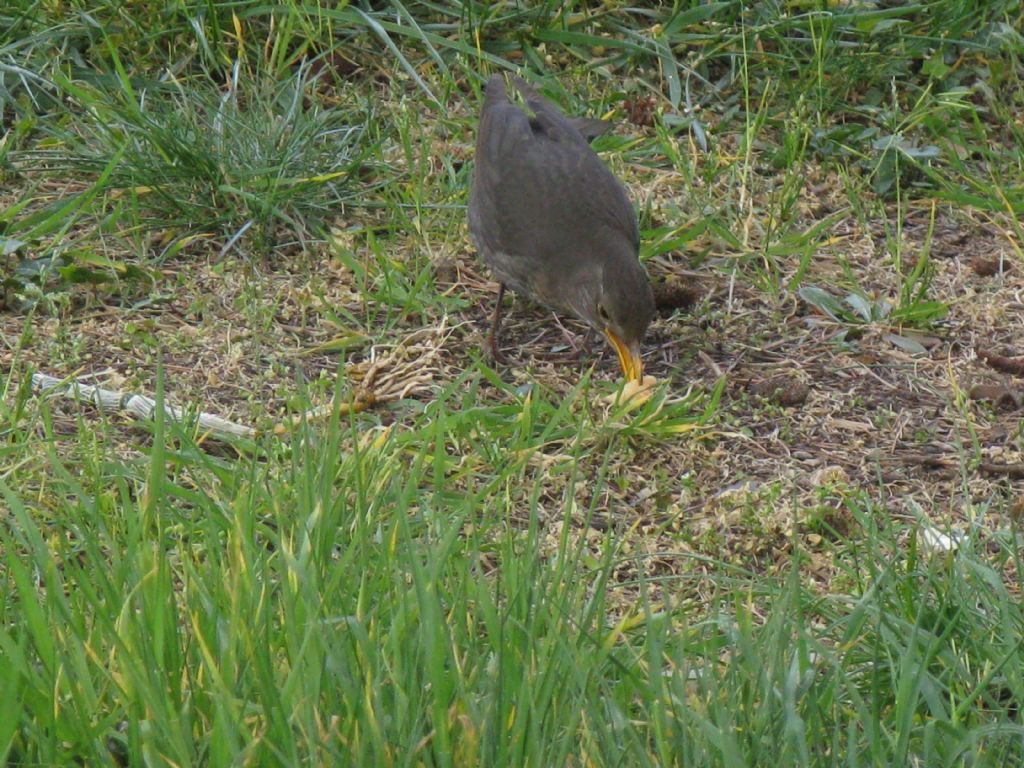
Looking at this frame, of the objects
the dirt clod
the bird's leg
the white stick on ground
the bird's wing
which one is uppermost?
the bird's wing

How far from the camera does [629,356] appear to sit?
15.3ft

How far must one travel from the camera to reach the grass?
243cm

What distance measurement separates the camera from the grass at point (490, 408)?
7.96ft

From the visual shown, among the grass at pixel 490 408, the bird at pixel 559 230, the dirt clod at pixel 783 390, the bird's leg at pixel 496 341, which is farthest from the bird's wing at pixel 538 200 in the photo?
the dirt clod at pixel 783 390

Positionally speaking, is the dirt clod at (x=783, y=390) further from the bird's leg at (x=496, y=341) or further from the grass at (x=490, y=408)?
the bird's leg at (x=496, y=341)

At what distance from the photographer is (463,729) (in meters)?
2.36

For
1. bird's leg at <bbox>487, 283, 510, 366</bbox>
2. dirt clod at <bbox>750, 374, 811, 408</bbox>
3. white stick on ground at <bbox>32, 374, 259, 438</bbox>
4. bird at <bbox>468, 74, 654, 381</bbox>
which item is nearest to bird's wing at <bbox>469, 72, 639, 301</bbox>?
bird at <bbox>468, 74, 654, 381</bbox>

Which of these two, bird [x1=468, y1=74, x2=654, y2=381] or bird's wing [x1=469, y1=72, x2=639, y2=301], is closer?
bird [x1=468, y1=74, x2=654, y2=381]

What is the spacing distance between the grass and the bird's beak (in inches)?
5.1

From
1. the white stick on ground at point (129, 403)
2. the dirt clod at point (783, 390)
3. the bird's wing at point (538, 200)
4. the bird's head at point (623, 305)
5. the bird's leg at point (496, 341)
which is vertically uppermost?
the bird's wing at point (538, 200)

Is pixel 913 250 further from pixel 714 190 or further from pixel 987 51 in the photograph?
pixel 987 51

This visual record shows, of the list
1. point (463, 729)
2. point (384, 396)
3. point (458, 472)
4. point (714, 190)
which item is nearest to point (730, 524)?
point (458, 472)

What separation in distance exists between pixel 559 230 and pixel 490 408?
0.87 metres

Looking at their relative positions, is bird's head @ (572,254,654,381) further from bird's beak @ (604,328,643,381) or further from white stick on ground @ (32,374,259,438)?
white stick on ground @ (32,374,259,438)
